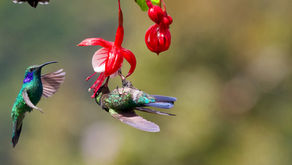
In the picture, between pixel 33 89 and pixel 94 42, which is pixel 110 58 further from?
pixel 33 89

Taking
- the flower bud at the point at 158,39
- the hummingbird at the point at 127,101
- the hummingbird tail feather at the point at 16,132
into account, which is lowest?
the hummingbird tail feather at the point at 16,132

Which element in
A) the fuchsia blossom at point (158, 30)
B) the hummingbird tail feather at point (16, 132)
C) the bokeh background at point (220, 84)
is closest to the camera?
the fuchsia blossom at point (158, 30)

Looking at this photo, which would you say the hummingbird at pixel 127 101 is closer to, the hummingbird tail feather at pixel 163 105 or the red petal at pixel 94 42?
the hummingbird tail feather at pixel 163 105

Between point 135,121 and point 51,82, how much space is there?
0.82 metres

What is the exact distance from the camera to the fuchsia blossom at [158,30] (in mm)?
2057

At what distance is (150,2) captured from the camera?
212 centimetres

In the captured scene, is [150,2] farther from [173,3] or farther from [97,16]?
[97,16]

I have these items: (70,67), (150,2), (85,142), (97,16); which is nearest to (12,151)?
(85,142)

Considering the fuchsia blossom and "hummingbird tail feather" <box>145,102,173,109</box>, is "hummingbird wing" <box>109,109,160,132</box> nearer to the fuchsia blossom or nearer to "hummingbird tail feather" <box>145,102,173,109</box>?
"hummingbird tail feather" <box>145,102,173,109</box>

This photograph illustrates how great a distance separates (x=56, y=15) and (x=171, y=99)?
69.6 feet

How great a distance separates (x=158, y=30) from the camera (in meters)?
2.11

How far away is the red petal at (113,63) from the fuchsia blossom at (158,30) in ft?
0.53

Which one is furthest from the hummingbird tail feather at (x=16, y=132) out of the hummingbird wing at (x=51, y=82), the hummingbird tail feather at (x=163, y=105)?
the hummingbird tail feather at (x=163, y=105)

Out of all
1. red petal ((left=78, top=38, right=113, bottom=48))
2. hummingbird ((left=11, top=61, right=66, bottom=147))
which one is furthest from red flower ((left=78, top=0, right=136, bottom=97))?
hummingbird ((left=11, top=61, right=66, bottom=147))
